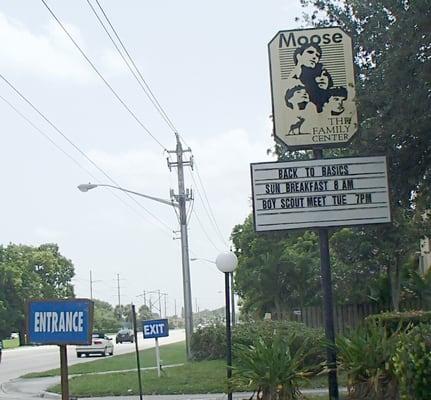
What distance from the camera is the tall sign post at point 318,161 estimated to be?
13625 millimetres

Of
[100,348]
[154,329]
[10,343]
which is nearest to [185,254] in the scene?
[154,329]

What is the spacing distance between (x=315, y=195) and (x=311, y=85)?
1982 mm

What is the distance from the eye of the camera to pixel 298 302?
4156cm

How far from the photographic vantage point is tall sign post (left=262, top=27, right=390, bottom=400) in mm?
13625

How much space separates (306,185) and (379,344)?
3.16 metres

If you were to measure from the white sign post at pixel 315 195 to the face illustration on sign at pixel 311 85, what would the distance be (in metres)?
0.55

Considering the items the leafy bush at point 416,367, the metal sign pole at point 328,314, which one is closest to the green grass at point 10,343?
the metal sign pole at point 328,314

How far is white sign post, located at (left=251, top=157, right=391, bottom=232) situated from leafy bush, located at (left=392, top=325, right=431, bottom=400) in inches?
178

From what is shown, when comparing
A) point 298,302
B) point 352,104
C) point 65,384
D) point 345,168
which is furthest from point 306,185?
point 298,302

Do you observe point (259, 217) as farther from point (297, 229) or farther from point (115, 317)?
point (115, 317)

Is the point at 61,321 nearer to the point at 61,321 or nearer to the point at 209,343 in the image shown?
the point at 61,321

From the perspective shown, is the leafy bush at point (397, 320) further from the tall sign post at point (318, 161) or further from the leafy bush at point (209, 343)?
the leafy bush at point (209, 343)

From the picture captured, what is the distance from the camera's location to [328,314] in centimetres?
1366

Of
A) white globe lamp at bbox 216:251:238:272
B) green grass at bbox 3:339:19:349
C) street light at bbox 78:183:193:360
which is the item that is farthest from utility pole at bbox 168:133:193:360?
green grass at bbox 3:339:19:349
